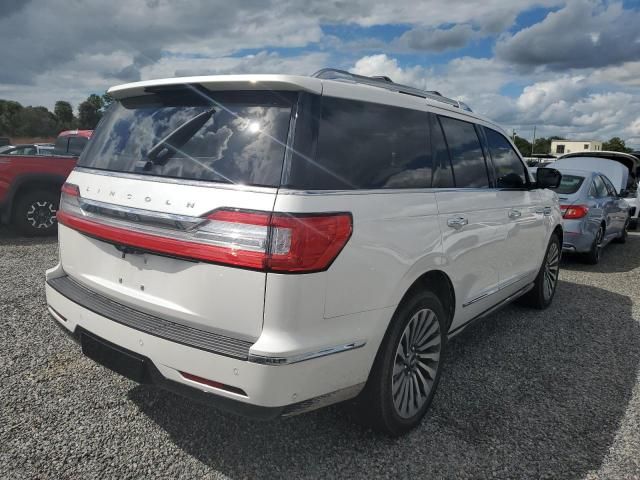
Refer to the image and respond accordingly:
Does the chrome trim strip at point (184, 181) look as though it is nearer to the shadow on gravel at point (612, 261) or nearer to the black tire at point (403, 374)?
the black tire at point (403, 374)

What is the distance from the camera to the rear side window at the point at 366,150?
2.22m

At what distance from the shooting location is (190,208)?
85.0 inches

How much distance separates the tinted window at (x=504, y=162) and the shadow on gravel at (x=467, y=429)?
1.38 metres

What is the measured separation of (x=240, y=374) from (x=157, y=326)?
489mm

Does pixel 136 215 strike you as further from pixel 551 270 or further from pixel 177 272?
pixel 551 270

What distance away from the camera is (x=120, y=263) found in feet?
8.05

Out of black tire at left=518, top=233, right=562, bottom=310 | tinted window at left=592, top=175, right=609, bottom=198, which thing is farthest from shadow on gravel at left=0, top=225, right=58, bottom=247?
tinted window at left=592, top=175, right=609, bottom=198

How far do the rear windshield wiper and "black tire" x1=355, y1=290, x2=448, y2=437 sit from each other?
4.32ft

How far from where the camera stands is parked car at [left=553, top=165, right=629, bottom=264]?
7.36 metres

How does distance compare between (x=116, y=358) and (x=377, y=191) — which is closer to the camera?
(x=116, y=358)

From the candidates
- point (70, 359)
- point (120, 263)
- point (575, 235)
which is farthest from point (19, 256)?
point (575, 235)

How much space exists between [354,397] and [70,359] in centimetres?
224

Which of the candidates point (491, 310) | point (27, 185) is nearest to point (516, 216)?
point (491, 310)

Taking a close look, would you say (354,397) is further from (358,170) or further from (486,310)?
(486,310)
